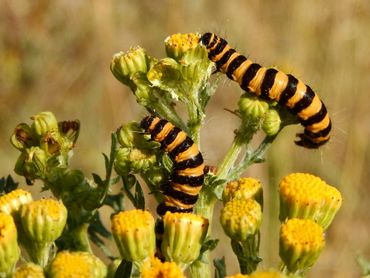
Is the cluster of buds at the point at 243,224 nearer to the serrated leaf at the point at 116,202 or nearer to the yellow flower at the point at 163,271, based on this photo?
the yellow flower at the point at 163,271

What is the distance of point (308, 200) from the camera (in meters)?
3.66

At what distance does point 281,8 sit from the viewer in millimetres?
10938

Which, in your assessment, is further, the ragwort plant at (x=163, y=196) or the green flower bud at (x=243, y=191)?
the green flower bud at (x=243, y=191)

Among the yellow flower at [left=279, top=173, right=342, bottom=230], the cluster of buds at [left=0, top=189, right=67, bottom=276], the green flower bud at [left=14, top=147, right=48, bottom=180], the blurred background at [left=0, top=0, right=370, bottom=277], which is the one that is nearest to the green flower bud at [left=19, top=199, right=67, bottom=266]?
the cluster of buds at [left=0, top=189, right=67, bottom=276]

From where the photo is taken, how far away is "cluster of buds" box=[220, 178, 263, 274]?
3528 millimetres

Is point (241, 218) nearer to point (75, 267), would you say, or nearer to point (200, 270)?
point (200, 270)

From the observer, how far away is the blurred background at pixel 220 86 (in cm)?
953

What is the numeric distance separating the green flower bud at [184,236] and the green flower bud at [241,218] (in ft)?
0.47

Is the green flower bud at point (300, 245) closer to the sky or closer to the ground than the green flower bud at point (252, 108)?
closer to the ground

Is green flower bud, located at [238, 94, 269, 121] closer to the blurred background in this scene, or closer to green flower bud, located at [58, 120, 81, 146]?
green flower bud, located at [58, 120, 81, 146]

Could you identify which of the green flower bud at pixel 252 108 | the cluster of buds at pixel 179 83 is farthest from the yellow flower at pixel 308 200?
the cluster of buds at pixel 179 83

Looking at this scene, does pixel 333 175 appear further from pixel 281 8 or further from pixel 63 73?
pixel 63 73

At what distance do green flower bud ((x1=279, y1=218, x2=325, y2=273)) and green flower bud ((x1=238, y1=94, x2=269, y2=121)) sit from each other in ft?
2.24

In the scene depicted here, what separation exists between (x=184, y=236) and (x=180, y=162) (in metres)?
0.38
